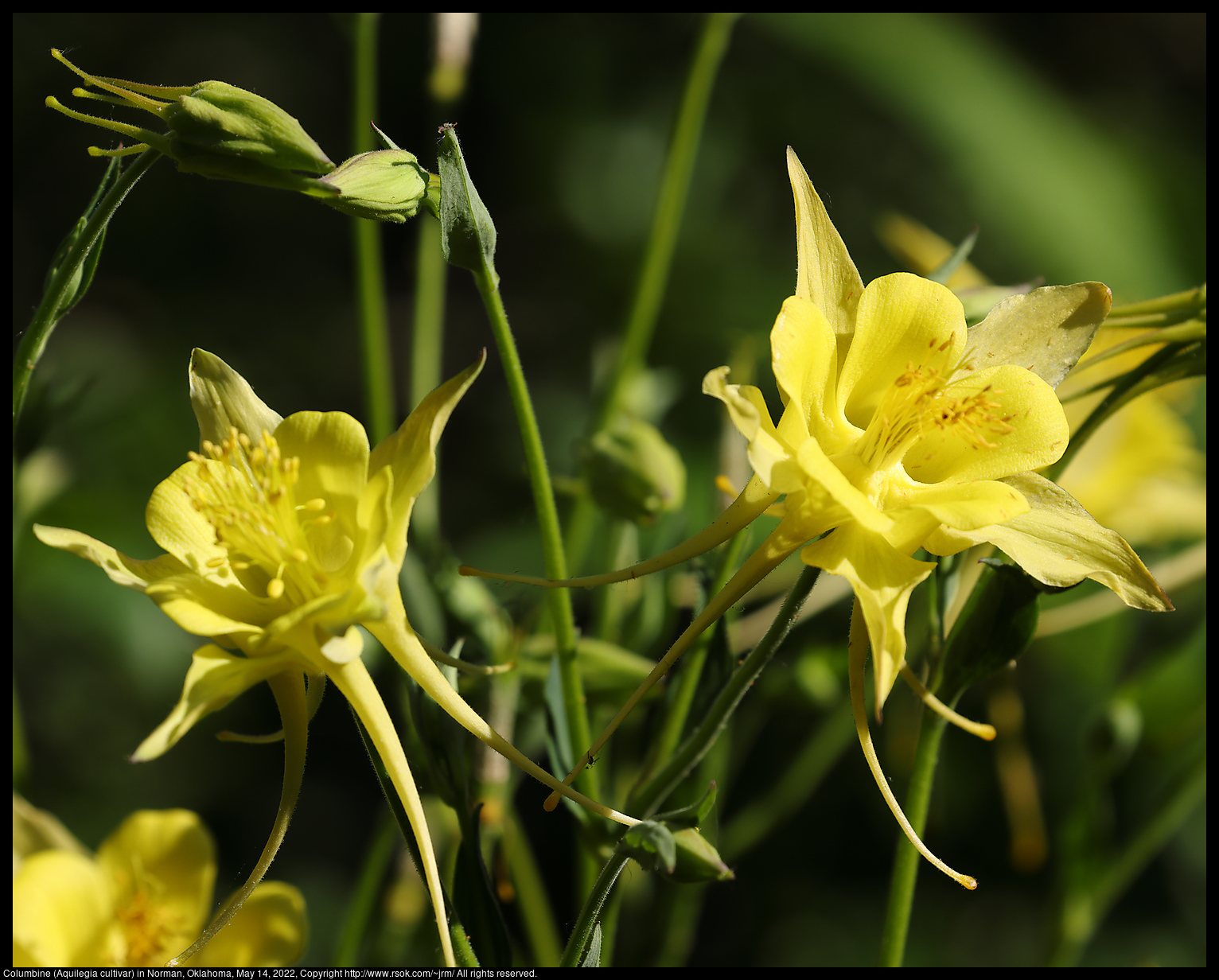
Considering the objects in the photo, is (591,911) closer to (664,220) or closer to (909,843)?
(909,843)

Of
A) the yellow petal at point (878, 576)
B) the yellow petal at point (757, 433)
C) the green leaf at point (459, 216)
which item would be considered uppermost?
the green leaf at point (459, 216)

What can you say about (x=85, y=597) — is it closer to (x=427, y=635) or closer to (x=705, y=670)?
(x=427, y=635)

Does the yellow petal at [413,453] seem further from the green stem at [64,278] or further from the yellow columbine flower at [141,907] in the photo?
the yellow columbine flower at [141,907]

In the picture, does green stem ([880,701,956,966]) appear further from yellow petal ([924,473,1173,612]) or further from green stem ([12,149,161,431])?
green stem ([12,149,161,431])

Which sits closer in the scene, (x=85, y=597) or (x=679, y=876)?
(x=679, y=876)

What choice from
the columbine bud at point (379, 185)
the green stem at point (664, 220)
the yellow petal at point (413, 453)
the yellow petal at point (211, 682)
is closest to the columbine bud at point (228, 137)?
the columbine bud at point (379, 185)

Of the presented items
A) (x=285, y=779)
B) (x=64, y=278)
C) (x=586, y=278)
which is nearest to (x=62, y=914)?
(x=285, y=779)

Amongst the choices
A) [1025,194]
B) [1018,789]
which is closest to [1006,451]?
[1018,789]
